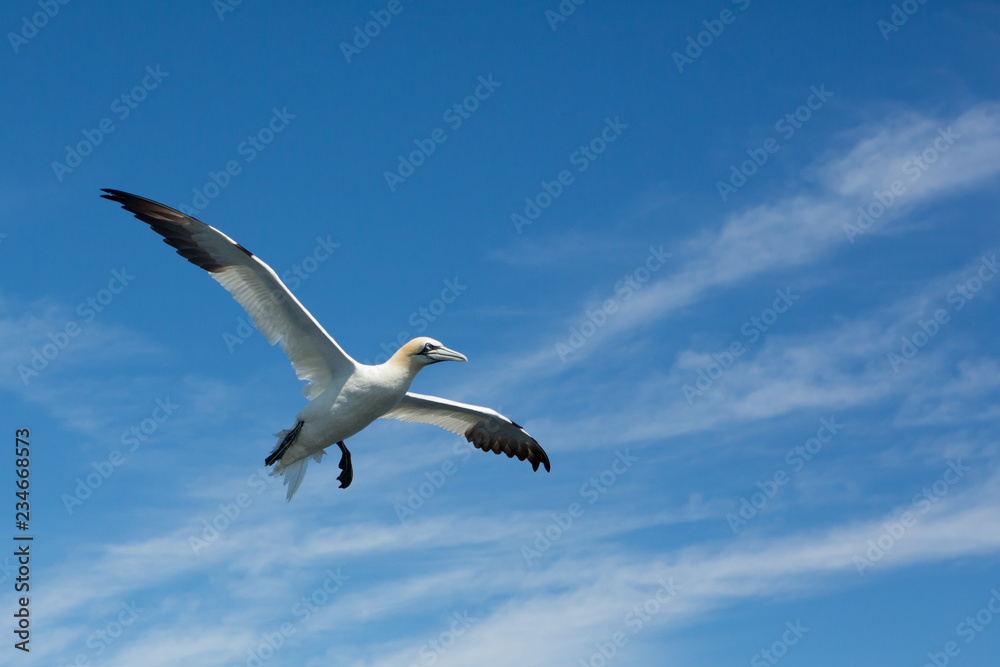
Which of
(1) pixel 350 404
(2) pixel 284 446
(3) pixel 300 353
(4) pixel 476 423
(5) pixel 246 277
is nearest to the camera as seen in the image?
(5) pixel 246 277

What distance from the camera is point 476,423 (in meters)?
24.5

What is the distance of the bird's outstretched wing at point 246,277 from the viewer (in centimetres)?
1955

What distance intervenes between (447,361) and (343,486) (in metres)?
3.61

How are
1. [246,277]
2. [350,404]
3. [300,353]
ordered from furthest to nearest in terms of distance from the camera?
[300,353], [350,404], [246,277]

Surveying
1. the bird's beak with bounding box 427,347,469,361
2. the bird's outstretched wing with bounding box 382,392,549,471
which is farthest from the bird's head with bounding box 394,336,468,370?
the bird's outstretched wing with bounding box 382,392,549,471

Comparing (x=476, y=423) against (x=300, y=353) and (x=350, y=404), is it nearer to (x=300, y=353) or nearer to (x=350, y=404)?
(x=350, y=404)

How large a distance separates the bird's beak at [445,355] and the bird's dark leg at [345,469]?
Answer: 2.96 m

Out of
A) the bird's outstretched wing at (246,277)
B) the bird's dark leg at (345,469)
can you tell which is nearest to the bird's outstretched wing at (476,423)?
the bird's dark leg at (345,469)

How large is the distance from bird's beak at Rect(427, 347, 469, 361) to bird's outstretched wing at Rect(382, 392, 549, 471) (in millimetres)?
2397

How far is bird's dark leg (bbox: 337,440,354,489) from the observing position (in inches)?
863

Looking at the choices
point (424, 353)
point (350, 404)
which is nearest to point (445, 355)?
point (424, 353)

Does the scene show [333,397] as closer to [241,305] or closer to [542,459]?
[241,305]

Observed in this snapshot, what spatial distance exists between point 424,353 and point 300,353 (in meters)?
2.36

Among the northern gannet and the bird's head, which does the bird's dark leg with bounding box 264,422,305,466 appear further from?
the bird's head
